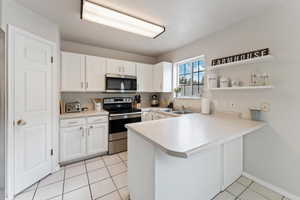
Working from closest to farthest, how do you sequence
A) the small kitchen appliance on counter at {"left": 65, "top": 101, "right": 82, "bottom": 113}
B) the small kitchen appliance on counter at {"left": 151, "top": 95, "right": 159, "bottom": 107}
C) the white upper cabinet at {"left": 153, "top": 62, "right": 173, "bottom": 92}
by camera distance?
the small kitchen appliance on counter at {"left": 65, "top": 101, "right": 82, "bottom": 113} → the white upper cabinet at {"left": 153, "top": 62, "right": 173, "bottom": 92} → the small kitchen appliance on counter at {"left": 151, "top": 95, "right": 159, "bottom": 107}

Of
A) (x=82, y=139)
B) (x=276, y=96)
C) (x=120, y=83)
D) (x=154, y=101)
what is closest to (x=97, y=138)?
(x=82, y=139)

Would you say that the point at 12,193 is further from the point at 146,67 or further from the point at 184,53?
the point at 184,53

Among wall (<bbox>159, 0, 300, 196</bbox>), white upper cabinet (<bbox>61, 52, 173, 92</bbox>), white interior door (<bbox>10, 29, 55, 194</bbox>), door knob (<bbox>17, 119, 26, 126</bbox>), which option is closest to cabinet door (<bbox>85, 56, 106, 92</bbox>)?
white upper cabinet (<bbox>61, 52, 173, 92</bbox>)

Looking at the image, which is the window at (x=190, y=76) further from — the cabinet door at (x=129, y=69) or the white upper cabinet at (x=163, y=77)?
the cabinet door at (x=129, y=69)

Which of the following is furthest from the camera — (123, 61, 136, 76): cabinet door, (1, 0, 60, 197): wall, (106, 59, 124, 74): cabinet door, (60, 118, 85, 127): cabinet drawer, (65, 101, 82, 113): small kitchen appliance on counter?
(123, 61, 136, 76): cabinet door

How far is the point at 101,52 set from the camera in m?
3.22

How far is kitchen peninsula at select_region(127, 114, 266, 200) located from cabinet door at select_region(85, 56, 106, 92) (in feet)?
5.95

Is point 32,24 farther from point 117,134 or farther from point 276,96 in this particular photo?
point 276,96

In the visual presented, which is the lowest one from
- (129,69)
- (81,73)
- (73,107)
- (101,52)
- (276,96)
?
(73,107)

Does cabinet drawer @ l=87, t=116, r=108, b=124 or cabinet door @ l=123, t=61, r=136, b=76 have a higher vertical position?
cabinet door @ l=123, t=61, r=136, b=76

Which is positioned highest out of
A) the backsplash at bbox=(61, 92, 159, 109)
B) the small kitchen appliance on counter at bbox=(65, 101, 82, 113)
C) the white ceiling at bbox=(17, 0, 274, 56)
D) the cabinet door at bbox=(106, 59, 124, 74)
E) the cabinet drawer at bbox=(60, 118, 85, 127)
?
the white ceiling at bbox=(17, 0, 274, 56)

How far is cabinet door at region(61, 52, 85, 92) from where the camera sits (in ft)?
8.21

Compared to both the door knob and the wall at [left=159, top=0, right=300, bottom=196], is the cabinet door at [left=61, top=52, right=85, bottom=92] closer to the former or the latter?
the door knob

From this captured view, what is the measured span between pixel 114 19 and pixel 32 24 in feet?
3.96
